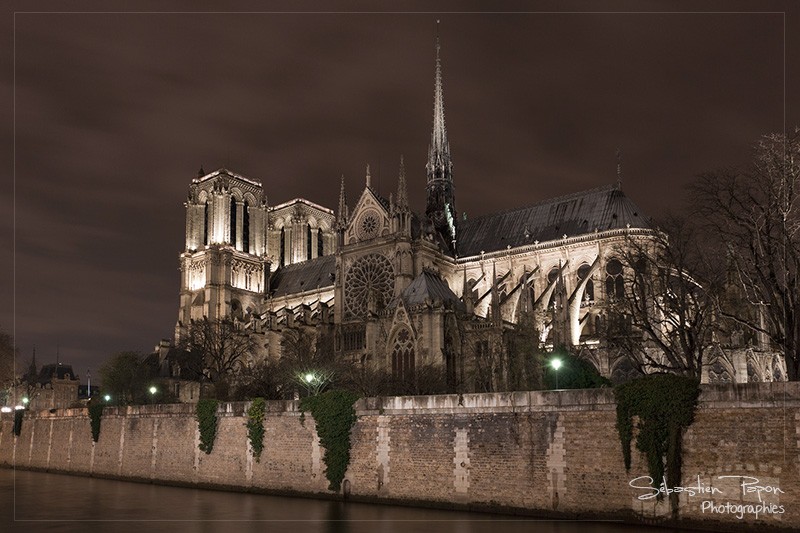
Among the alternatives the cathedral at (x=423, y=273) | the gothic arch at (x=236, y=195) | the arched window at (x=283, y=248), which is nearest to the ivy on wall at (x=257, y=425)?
the cathedral at (x=423, y=273)

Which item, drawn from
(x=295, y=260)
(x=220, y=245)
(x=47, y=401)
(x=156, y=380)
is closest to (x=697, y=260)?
(x=156, y=380)

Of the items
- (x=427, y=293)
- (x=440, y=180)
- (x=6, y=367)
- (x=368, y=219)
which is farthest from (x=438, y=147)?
(x=6, y=367)

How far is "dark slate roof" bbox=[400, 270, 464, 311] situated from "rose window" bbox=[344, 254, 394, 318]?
826 centimetres

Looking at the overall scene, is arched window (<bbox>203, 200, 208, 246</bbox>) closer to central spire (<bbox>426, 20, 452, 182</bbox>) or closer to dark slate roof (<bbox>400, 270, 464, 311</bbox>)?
central spire (<bbox>426, 20, 452, 182</bbox>)

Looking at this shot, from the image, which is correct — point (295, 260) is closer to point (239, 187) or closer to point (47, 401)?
point (239, 187)

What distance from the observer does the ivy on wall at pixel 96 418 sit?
4141 centimetres

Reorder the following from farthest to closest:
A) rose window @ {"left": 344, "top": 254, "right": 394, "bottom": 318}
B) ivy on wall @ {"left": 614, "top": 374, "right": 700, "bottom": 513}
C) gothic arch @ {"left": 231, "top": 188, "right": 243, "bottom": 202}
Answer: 1. gothic arch @ {"left": 231, "top": 188, "right": 243, "bottom": 202}
2. rose window @ {"left": 344, "top": 254, "right": 394, "bottom": 318}
3. ivy on wall @ {"left": 614, "top": 374, "right": 700, "bottom": 513}

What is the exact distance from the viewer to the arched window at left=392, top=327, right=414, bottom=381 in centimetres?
4278

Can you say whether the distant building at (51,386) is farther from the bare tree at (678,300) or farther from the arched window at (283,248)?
the bare tree at (678,300)

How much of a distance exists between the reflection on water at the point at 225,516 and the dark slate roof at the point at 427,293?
17.0 meters

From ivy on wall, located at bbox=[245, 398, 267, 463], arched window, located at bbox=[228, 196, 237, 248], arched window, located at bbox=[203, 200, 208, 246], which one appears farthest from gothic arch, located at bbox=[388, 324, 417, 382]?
arched window, located at bbox=[203, 200, 208, 246]

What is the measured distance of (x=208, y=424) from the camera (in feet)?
109

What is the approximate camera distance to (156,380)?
6034 cm

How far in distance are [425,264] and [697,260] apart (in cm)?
2974
